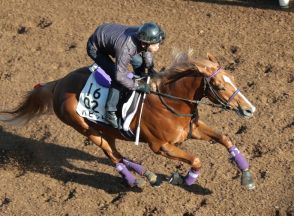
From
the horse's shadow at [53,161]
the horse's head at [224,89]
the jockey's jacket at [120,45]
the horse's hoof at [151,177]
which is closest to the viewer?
the horse's head at [224,89]

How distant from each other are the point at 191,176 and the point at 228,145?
1.77 feet

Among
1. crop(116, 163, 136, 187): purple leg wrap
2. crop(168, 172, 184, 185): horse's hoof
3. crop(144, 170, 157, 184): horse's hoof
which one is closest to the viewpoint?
crop(168, 172, 184, 185): horse's hoof

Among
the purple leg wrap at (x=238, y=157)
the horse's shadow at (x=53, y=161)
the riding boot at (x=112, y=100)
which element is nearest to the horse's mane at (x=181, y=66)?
the riding boot at (x=112, y=100)

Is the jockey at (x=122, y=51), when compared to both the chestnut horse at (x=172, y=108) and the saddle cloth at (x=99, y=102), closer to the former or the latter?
the saddle cloth at (x=99, y=102)

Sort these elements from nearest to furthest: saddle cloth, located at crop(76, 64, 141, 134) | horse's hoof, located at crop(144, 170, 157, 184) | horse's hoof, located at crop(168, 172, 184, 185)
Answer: saddle cloth, located at crop(76, 64, 141, 134), horse's hoof, located at crop(168, 172, 184, 185), horse's hoof, located at crop(144, 170, 157, 184)

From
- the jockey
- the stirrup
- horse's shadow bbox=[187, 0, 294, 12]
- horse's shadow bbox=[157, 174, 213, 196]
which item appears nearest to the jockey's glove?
the jockey

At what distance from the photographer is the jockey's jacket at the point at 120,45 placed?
6.40m

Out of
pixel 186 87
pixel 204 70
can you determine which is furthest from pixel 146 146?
pixel 204 70

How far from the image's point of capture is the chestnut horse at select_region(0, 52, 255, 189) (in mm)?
6220

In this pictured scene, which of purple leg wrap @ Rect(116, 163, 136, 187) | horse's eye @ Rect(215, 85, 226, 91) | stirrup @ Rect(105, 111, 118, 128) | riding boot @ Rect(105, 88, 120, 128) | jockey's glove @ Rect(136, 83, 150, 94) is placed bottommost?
purple leg wrap @ Rect(116, 163, 136, 187)

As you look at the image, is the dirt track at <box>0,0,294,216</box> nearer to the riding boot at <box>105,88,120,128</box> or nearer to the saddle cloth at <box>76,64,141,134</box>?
the saddle cloth at <box>76,64,141,134</box>

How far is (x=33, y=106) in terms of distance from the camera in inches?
319

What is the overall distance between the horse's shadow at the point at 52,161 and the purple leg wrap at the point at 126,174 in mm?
226

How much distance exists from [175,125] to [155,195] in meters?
1.13
